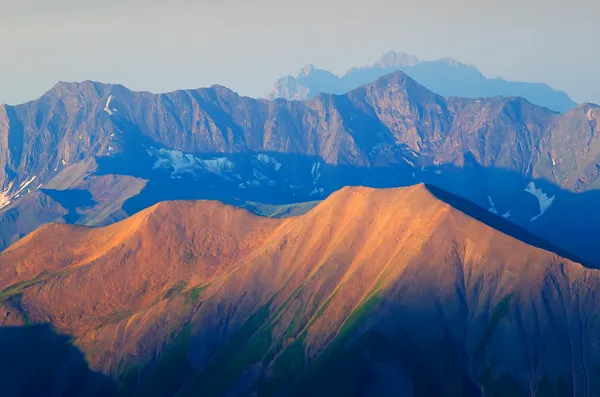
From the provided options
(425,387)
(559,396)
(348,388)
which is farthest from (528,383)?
(348,388)

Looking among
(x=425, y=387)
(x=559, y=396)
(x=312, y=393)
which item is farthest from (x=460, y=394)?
(x=312, y=393)

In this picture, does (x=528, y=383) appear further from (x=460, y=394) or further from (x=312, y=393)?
(x=312, y=393)

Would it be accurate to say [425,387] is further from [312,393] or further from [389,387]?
[312,393]

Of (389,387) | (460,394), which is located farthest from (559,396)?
(389,387)

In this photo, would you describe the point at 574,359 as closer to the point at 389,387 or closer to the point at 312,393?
the point at 389,387

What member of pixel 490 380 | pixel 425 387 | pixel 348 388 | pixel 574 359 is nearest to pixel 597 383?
pixel 574 359

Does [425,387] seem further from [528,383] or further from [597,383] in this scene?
[597,383]
